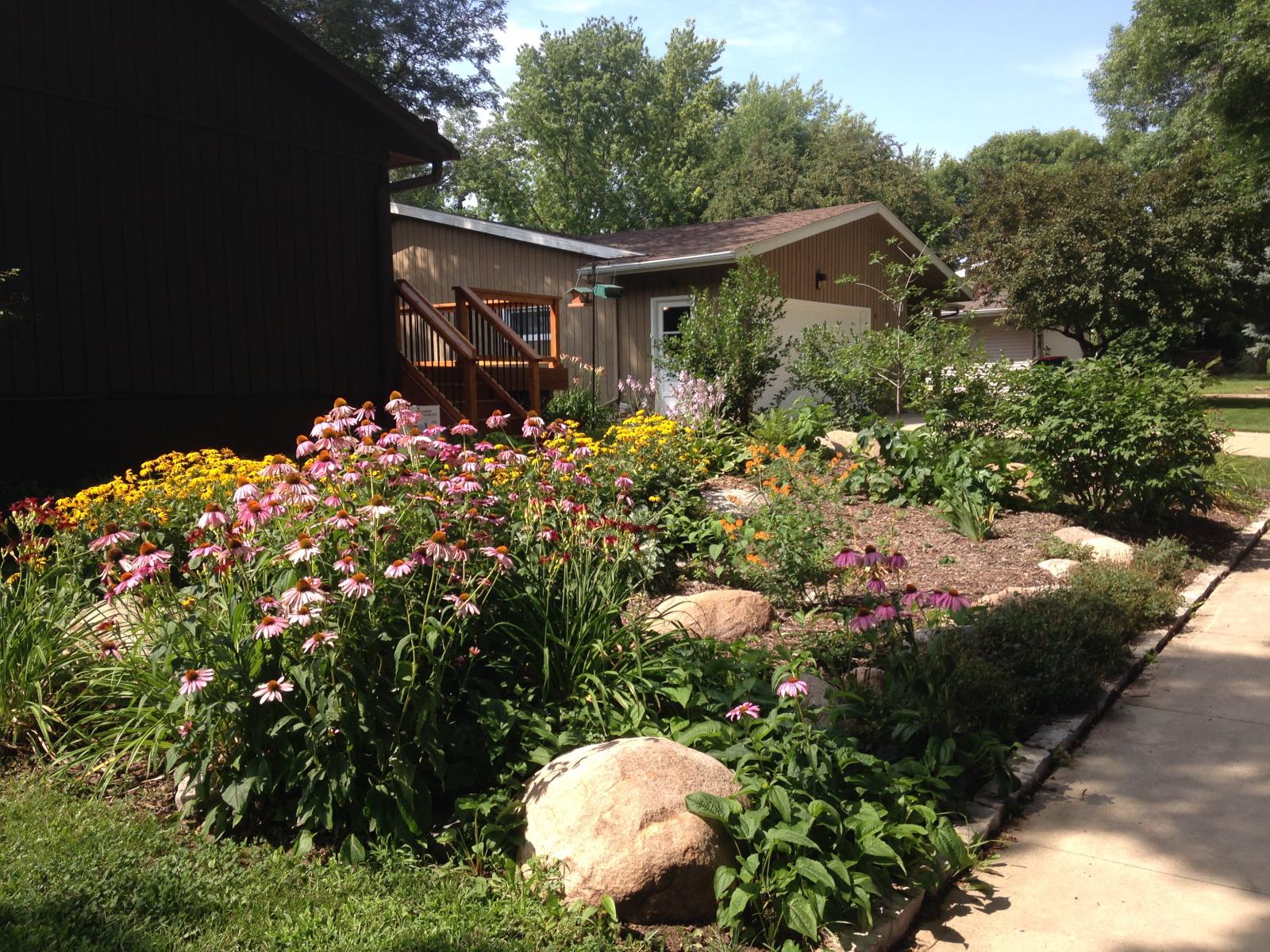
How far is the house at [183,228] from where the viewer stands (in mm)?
7879

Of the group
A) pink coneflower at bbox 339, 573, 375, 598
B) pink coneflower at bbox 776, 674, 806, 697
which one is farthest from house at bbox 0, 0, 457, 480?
pink coneflower at bbox 776, 674, 806, 697

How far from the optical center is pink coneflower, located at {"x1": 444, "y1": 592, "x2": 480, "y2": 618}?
302cm

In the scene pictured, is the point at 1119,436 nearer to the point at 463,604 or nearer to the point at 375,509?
the point at 463,604

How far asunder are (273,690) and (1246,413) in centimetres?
→ 1964

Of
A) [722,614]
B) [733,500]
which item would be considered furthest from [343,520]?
[733,500]

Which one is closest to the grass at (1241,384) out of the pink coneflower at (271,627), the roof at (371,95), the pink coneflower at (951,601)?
the roof at (371,95)

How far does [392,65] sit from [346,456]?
832 inches

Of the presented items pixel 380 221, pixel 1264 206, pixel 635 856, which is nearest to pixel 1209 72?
pixel 1264 206

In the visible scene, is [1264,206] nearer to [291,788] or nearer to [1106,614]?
[1106,614]

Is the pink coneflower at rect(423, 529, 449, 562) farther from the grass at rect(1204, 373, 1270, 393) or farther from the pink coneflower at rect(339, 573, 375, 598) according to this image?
the grass at rect(1204, 373, 1270, 393)

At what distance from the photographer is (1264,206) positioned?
63.3 feet

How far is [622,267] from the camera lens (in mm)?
15352

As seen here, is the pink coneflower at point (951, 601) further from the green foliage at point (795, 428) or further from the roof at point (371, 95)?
the roof at point (371, 95)

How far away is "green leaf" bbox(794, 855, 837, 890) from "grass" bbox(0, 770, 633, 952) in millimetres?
543
